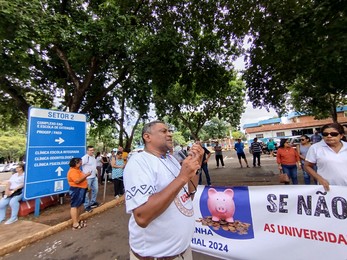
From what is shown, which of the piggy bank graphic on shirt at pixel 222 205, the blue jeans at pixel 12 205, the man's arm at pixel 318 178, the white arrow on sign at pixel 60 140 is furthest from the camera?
the white arrow on sign at pixel 60 140

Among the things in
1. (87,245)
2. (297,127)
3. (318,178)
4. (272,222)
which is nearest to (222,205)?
(272,222)

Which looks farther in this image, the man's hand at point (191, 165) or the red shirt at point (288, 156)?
the red shirt at point (288, 156)

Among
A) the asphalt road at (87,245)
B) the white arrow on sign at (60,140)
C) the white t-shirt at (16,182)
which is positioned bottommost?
the asphalt road at (87,245)

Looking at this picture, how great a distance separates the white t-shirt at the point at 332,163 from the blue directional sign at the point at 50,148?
21.6 feet

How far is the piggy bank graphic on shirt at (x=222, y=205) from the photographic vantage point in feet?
10.9

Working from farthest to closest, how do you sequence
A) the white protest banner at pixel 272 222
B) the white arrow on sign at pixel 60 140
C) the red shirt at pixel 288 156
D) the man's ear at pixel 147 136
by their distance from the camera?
1. the white arrow on sign at pixel 60 140
2. the red shirt at pixel 288 156
3. the white protest banner at pixel 272 222
4. the man's ear at pixel 147 136

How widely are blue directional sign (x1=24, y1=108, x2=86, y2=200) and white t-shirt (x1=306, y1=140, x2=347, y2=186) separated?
259 inches

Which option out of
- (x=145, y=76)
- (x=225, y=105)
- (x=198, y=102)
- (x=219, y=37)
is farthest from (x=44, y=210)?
(x=225, y=105)

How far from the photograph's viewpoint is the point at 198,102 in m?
20.2

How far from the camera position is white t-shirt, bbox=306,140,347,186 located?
291 centimetres

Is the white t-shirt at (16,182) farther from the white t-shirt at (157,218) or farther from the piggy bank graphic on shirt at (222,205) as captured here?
the white t-shirt at (157,218)

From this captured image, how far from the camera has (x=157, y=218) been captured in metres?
1.51

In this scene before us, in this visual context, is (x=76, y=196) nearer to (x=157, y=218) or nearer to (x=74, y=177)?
(x=74, y=177)

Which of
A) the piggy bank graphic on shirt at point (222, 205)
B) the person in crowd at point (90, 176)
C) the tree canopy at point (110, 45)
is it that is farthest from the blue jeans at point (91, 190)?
the piggy bank graphic on shirt at point (222, 205)
